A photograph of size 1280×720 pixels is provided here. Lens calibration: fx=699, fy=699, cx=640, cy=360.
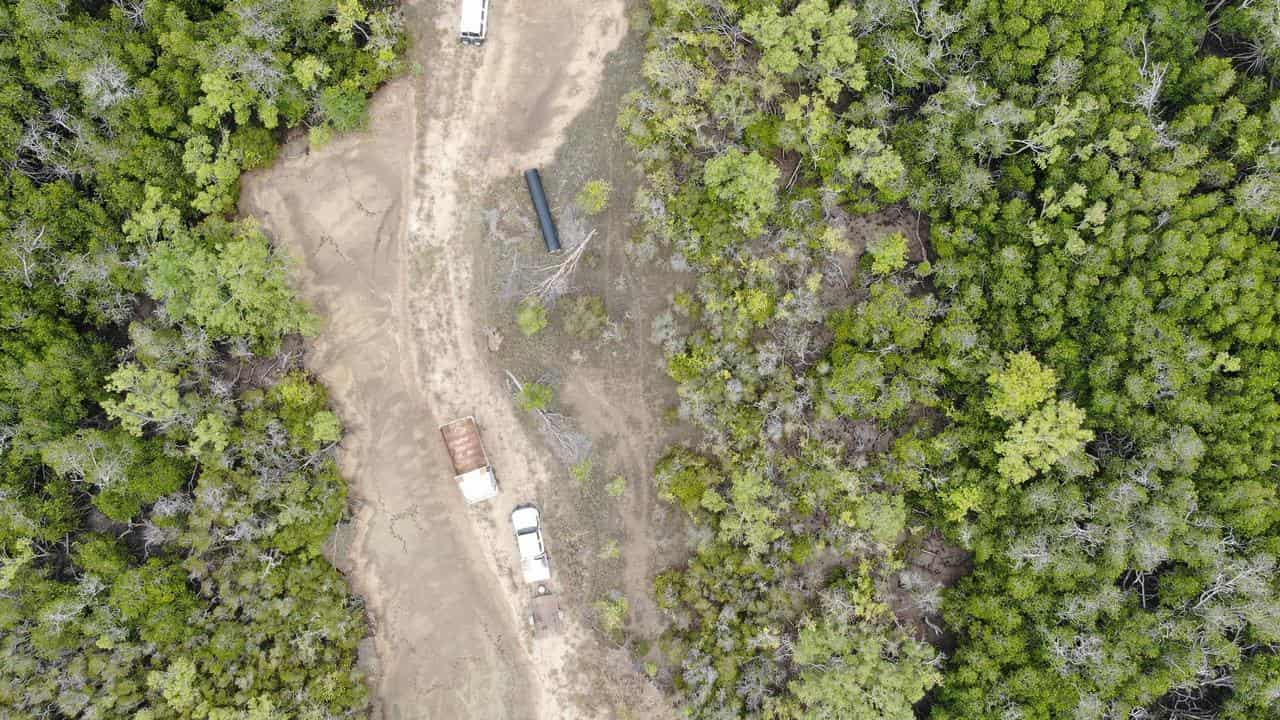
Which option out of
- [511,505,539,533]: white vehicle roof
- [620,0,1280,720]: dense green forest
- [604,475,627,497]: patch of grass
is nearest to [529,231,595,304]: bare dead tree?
[620,0,1280,720]: dense green forest

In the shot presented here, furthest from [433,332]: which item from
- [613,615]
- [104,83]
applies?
[104,83]

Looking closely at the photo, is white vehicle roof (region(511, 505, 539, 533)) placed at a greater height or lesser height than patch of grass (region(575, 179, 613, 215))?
lesser

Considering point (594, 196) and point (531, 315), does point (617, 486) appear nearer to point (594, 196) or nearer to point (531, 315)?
point (531, 315)

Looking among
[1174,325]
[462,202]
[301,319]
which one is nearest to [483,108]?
[462,202]

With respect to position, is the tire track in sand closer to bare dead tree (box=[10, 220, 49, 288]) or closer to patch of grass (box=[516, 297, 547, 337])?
patch of grass (box=[516, 297, 547, 337])

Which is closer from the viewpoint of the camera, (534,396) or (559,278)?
(534,396)

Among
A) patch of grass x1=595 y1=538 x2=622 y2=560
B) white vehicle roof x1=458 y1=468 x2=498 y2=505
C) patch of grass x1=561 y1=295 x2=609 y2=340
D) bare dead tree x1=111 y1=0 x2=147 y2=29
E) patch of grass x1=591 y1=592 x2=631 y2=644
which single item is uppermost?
bare dead tree x1=111 y1=0 x2=147 y2=29

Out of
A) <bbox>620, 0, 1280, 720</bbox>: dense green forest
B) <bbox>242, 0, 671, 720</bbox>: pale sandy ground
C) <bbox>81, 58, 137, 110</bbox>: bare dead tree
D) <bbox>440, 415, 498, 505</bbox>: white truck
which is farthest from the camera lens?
<bbox>242, 0, 671, 720</bbox>: pale sandy ground
